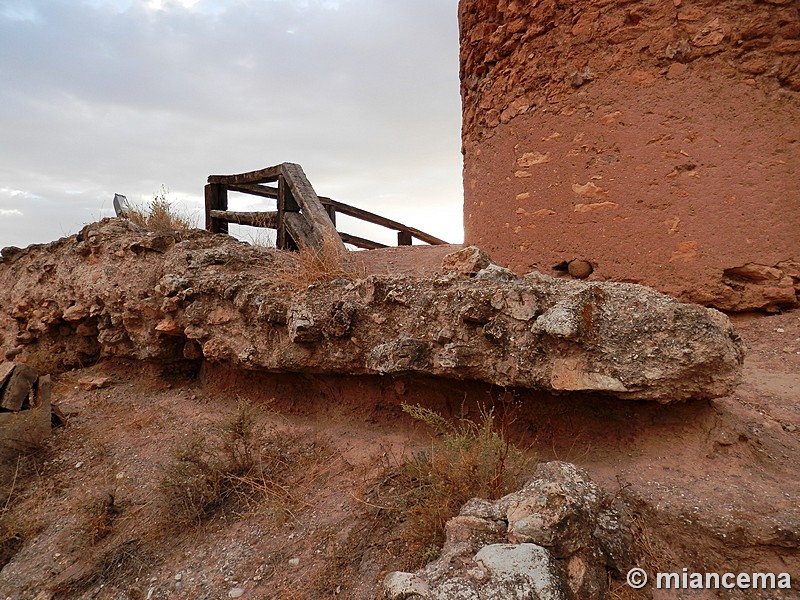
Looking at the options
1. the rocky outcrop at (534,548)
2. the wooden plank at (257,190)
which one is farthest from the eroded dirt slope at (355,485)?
the wooden plank at (257,190)

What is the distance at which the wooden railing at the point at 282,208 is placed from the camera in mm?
4961

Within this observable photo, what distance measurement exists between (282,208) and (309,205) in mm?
429

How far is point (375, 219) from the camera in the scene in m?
7.49

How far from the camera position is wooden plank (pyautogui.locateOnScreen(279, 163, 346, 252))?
4.82 m

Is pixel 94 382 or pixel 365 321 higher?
pixel 365 321

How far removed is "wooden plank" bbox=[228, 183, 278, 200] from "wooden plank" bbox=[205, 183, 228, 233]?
13cm

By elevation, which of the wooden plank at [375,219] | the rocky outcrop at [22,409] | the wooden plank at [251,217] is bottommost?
the rocky outcrop at [22,409]

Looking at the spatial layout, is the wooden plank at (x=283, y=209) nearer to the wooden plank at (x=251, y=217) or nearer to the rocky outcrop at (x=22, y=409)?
the wooden plank at (x=251, y=217)

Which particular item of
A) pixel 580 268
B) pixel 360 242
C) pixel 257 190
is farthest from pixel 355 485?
pixel 360 242

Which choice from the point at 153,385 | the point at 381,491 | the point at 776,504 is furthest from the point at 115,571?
the point at 776,504

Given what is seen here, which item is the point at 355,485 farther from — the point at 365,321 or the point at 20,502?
the point at 20,502

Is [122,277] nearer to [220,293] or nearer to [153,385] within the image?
[153,385]

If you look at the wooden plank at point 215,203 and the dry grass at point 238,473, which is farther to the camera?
the wooden plank at point 215,203

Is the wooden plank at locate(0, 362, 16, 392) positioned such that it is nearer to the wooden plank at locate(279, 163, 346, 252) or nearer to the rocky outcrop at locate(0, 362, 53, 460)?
the rocky outcrop at locate(0, 362, 53, 460)
